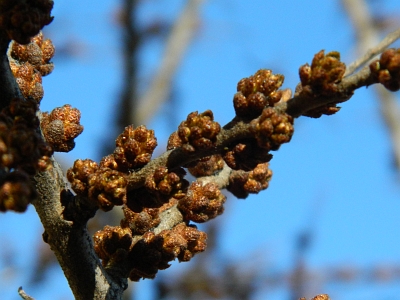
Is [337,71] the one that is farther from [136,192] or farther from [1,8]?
[1,8]

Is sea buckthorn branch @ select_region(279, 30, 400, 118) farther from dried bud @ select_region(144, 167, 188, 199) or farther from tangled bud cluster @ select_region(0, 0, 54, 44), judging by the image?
tangled bud cluster @ select_region(0, 0, 54, 44)

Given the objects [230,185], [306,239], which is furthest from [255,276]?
[230,185]

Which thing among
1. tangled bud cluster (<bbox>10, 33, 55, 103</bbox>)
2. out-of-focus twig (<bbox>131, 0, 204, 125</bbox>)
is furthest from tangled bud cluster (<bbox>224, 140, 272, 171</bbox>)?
out-of-focus twig (<bbox>131, 0, 204, 125</bbox>)

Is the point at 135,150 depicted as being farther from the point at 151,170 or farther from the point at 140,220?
the point at 140,220

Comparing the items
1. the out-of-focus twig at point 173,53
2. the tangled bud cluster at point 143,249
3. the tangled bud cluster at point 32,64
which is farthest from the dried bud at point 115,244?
the out-of-focus twig at point 173,53

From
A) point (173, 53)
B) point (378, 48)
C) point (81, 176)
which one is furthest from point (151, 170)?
point (173, 53)

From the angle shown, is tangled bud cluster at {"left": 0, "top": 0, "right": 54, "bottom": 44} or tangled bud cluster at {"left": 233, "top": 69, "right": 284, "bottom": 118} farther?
tangled bud cluster at {"left": 233, "top": 69, "right": 284, "bottom": 118}
